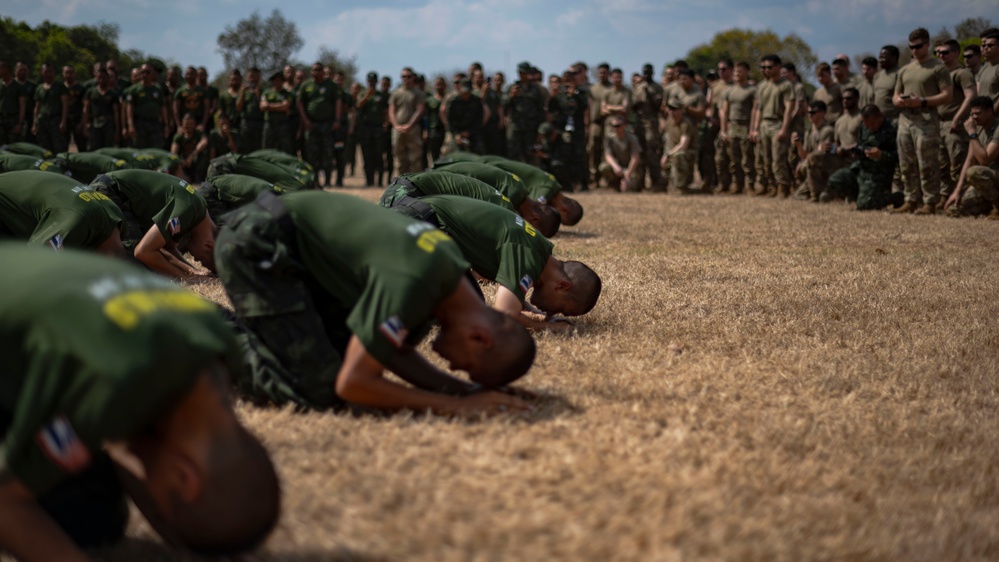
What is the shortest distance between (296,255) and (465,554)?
5.10 feet

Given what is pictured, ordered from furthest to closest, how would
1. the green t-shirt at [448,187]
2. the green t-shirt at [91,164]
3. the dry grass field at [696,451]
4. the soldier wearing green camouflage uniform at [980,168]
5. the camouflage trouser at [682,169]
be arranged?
1. the camouflage trouser at [682,169]
2. the soldier wearing green camouflage uniform at [980,168]
3. the green t-shirt at [91,164]
4. the green t-shirt at [448,187]
5. the dry grass field at [696,451]

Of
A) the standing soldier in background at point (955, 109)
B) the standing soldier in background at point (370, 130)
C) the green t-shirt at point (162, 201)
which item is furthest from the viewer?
the standing soldier in background at point (370, 130)

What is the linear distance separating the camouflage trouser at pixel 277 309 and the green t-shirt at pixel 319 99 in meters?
13.0

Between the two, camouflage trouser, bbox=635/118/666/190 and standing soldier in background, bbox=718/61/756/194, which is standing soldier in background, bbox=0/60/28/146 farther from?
standing soldier in background, bbox=718/61/756/194

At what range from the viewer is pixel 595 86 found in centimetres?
1658

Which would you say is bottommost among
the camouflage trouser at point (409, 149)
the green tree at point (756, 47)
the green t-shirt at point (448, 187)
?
the green t-shirt at point (448, 187)

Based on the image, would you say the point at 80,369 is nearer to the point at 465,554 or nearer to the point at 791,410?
the point at 465,554

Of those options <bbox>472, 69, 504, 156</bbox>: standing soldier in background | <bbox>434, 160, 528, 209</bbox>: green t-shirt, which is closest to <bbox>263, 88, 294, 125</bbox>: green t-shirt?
<bbox>472, 69, 504, 156</bbox>: standing soldier in background

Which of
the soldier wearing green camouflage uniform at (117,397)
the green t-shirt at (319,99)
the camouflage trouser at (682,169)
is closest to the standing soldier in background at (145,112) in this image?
the green t-shirt at (319,99)

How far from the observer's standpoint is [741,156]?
15.5 metres

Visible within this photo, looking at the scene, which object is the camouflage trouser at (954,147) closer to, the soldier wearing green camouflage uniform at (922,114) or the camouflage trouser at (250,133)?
the soldier wearing green camouflage uniform at (922,114)

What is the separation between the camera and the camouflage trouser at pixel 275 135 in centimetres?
1611

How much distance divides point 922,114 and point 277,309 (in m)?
10.4

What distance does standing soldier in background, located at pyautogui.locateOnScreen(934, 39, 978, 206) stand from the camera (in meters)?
10.9
